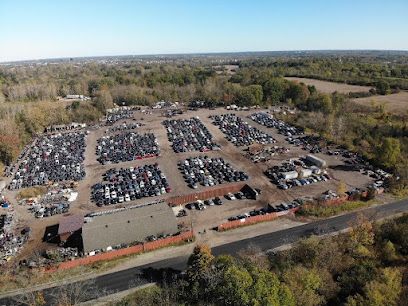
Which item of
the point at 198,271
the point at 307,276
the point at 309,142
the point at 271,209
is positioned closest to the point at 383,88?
the point at 309,142

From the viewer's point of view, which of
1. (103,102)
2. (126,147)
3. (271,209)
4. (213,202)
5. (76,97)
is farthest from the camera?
(76,97)

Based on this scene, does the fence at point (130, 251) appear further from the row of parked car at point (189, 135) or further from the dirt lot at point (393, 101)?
the dirt lot at point (393, 101)

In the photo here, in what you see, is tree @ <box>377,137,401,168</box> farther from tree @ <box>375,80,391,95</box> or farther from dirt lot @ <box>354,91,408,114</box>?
tree @ <box>375,80,391,95</box>

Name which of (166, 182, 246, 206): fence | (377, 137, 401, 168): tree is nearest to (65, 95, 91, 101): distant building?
(166, 182, 246, 206): fence

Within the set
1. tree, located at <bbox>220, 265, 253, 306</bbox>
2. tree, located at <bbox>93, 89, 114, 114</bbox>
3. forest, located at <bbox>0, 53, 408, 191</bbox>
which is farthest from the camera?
tree, located at <bbox>93, 89, 114, 114</bbox>

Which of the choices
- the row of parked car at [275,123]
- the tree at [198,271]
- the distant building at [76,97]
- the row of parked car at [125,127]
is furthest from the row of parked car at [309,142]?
the distant building at [76,97]

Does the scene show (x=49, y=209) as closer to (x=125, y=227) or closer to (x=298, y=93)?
(x=125, y=227)
